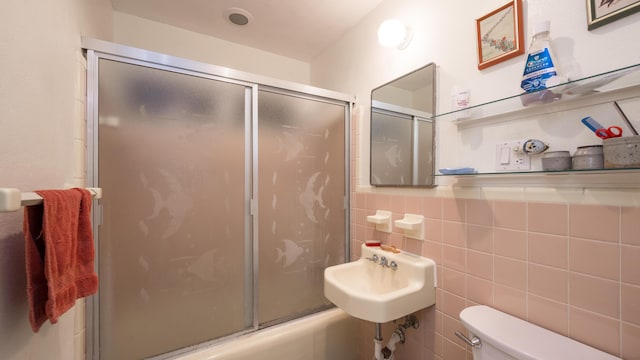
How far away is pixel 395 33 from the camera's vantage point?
1336 millimetres

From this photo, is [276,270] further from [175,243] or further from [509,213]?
[509,213]

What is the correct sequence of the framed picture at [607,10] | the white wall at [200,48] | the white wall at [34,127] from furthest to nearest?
1. the white wall at [200,48]
2. the framed picture at [607,10]
3. the white wall at [34,127]

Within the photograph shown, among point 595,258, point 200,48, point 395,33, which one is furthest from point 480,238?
point 200,48

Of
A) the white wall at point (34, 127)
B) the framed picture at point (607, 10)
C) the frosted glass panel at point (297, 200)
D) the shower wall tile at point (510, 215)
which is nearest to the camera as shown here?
the white wall at point (34, 127)

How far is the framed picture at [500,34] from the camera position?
893 millimetres

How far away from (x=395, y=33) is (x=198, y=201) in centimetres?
141

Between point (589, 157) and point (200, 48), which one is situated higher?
point (200, 48)

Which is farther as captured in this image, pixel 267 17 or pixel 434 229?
pixel 267 17

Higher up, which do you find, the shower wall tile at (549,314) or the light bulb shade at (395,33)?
the light bulb shade at (395,33)

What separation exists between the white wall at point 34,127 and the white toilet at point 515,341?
51.5 inches

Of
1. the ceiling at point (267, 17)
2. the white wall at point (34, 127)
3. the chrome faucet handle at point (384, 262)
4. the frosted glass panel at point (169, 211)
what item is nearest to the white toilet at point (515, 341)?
the chrome faucet handle at point (384, 262)

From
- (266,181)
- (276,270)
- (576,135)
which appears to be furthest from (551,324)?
(266,181)

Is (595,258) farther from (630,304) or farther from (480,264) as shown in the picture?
(480,264)

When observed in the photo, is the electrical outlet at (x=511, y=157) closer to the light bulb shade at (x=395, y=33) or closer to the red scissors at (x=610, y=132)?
the red scissors at (x=610, y=132)
